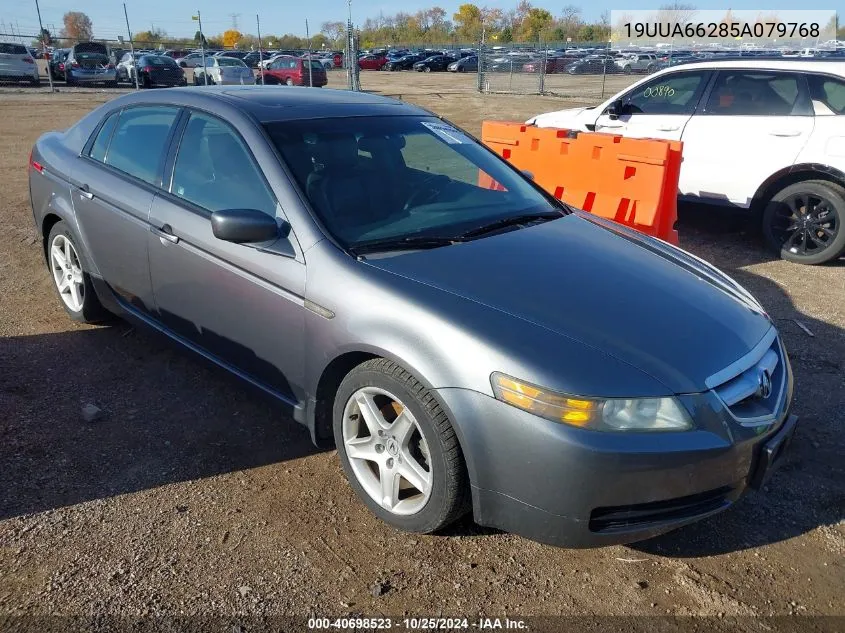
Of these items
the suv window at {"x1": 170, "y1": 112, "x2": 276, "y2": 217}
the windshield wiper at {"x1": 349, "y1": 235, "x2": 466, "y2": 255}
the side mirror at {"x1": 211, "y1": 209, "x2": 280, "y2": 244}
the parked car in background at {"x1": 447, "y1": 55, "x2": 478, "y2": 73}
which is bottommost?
the parked car in background at {"x1": 447, "y1": 55, "x2": 478, "y2": 73}

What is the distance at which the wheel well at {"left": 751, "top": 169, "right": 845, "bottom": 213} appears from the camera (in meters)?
6.36

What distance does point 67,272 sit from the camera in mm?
4832

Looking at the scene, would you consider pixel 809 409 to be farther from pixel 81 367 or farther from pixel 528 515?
pixel 81 367

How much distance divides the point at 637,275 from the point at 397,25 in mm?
121082

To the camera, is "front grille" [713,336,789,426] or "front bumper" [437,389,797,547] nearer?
"front bumper" [437,389,797,547]

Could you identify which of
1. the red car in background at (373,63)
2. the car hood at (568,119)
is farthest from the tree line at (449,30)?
the car hood at (568,119)

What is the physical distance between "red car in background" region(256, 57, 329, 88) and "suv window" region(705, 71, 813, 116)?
23845 mm

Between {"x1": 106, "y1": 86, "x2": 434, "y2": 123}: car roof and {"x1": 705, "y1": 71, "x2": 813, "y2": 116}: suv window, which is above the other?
{"x1": 106, "y1": 86, "x2": 434, "y2": 123}: car roof

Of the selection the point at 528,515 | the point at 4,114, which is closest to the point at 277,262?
the point at 528,515

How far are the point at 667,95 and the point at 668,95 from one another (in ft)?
0.04

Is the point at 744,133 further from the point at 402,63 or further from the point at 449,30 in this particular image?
the point at 449,30

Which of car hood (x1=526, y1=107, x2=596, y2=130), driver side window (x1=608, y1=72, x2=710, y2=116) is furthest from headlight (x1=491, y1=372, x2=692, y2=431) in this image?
car hood (x1=526, y1=107, x2=596, y2=130)

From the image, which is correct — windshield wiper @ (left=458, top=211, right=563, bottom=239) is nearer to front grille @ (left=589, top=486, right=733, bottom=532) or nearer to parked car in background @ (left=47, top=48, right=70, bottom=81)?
front grille @ (left=589, top=486, right=733, bottom=532)

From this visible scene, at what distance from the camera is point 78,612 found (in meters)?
2.48
